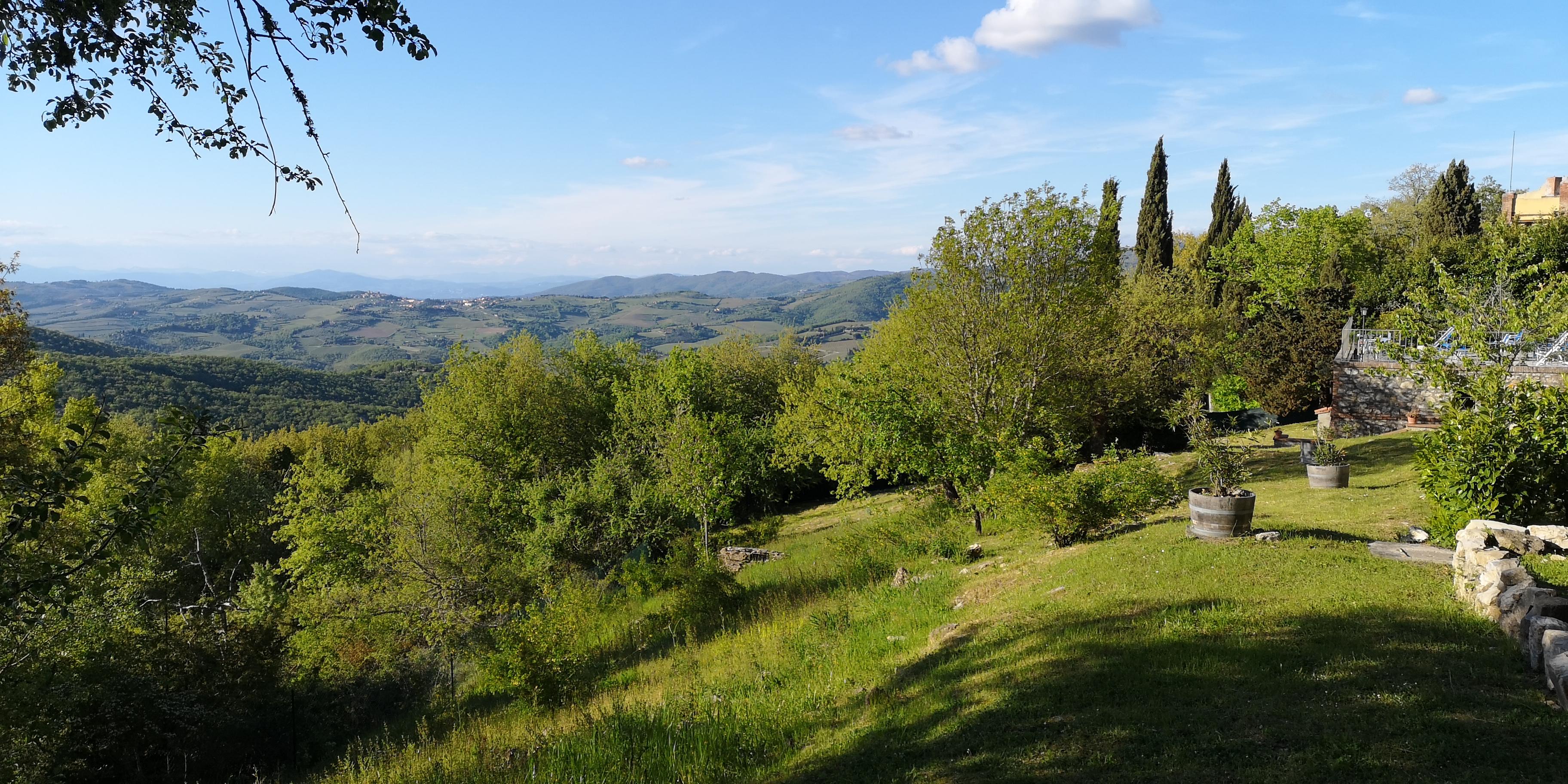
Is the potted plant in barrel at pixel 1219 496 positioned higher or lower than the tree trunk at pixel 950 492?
higher

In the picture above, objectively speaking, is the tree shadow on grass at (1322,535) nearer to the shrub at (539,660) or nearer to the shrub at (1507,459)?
the shrub at (1507,459)

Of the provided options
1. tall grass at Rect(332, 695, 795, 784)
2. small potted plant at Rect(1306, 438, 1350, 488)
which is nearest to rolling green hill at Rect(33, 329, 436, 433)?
tall grass at Rect(332, 695, 795, 784)

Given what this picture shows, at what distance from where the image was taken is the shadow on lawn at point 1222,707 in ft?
17.1

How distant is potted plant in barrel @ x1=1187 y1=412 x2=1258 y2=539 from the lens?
1145cm

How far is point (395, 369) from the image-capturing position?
143875 mm

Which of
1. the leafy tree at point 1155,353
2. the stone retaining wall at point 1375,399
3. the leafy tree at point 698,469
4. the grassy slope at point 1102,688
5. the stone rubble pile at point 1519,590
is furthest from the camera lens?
the leafy tree at point 1155,353

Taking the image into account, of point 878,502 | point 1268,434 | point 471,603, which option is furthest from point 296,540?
point 1268,434

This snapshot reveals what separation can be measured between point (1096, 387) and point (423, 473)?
29.1 meters

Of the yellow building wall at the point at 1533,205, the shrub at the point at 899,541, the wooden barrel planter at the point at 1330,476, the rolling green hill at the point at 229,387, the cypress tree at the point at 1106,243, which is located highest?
the yellow building wall at the point at 1533,205

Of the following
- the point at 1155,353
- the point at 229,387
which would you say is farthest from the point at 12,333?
the point at 229,387

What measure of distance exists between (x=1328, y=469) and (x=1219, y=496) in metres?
6.96

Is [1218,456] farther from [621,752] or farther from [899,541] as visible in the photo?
[621,752]

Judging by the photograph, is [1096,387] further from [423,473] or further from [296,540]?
[296,540]

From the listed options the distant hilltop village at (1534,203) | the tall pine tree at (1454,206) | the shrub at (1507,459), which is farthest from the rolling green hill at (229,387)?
the distant hilltop village at (1534,203)
